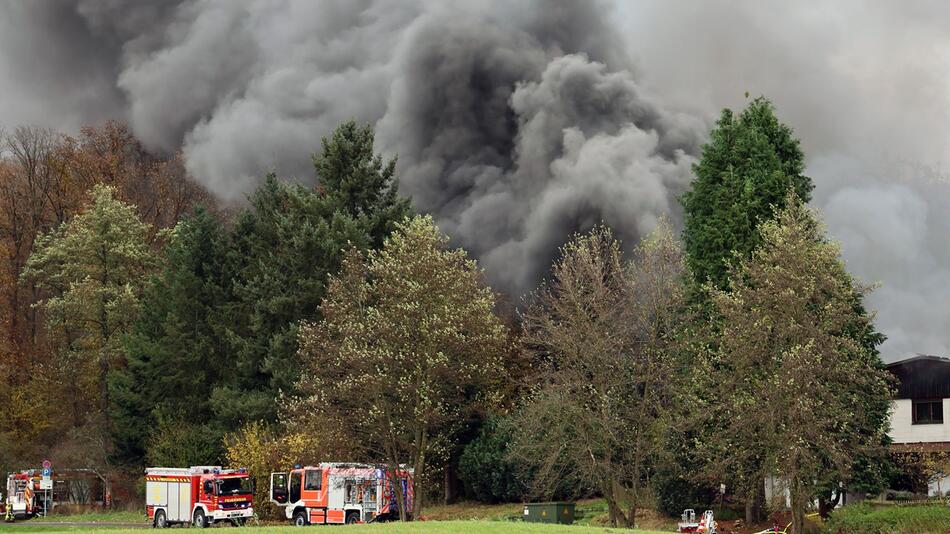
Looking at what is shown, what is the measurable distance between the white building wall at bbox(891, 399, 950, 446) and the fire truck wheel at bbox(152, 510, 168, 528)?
3636cm

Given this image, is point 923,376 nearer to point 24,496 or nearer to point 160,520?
point 160,520

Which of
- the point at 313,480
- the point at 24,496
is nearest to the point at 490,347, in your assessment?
the point at 313,480

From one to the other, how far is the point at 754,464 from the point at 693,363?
4473 millimetres

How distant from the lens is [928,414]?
55.2m

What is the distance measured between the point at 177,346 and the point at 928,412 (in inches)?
1609

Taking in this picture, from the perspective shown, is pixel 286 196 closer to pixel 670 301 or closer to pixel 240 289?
pixel 240 289

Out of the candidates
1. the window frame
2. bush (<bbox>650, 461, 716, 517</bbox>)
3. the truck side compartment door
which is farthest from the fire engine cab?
the window frame

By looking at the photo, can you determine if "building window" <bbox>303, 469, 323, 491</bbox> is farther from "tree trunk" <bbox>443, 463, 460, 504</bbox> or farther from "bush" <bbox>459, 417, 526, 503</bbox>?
"tree trunk" <bbox>443, 463, 460, 504</bbox>

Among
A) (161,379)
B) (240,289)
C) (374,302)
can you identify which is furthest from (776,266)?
(161,379)

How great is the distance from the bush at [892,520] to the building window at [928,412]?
17.3 m

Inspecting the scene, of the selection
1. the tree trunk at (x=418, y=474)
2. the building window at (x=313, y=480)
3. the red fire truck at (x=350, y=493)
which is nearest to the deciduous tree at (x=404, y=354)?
the tree trunk at (x=418, y=474)

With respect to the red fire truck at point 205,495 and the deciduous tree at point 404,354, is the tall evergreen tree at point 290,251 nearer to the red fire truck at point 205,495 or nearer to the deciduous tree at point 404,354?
the red fire truck at point 205,495

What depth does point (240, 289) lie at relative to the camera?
58594mm

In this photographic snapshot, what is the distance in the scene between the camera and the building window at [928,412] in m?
54.9
